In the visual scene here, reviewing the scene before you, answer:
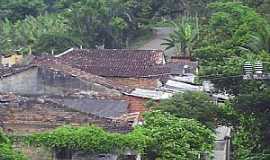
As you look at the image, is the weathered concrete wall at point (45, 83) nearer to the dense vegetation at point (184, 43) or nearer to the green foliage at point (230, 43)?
the dense vegetation at point (184, 43)

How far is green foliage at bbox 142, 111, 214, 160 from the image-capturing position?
2138cm

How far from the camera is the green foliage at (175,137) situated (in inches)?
842

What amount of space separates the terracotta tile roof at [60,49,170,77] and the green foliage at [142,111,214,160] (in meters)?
12.5

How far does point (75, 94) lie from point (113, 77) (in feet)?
28.3

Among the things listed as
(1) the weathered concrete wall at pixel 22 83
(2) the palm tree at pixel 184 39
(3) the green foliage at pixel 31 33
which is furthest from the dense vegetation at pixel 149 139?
(3) the green foliage at pixel 31 33

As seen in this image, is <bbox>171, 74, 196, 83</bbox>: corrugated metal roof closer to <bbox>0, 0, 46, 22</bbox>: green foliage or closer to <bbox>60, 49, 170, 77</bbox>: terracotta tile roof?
<bbox>60, 49, 170, 77</bbox>: terracotta tile roof

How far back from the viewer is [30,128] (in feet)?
67.8

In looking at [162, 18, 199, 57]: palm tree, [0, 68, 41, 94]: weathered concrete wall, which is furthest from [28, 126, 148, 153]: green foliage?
[162, 18, 199, 57]: palm tree

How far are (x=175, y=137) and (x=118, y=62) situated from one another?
1546cm

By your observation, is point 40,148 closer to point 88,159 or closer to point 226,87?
point 88,159

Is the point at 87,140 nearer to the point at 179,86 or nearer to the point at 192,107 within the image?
the point at 192,107

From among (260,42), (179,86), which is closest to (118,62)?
(179,86)

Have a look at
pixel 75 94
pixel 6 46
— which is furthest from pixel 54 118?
pixel 6 46

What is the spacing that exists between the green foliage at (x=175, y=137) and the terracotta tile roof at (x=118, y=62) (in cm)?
1247
